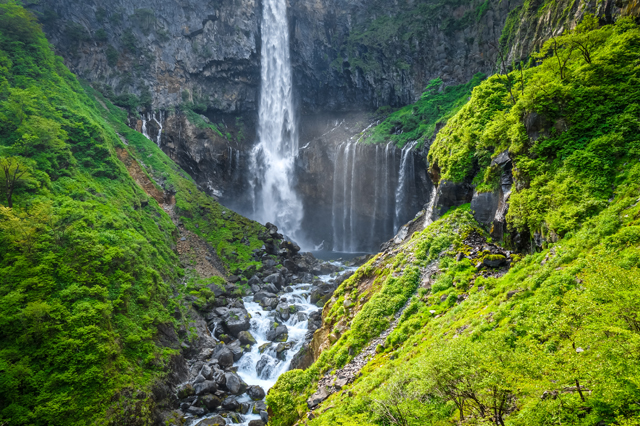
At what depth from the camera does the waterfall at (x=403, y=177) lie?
44531 mm

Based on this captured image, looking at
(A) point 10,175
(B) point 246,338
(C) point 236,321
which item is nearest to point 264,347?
(B) point 246,338

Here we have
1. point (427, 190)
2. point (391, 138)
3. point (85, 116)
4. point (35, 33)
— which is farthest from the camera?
point (391, 138)

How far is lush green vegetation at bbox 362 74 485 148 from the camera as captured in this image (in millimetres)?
45656

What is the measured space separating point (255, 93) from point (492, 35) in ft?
127

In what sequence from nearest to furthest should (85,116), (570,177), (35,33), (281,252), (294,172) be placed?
(570,177)
(85,116)
(35,33)
(281,252)
(294,172)

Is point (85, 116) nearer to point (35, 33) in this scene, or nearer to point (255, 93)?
point (35, 33)

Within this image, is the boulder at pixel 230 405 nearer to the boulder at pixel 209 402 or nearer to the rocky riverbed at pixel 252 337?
the rocky riverbed at pixel 252 337

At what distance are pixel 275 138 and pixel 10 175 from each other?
4203cm

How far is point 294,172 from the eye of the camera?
5766cm

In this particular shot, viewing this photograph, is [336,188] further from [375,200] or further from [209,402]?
[209,402]

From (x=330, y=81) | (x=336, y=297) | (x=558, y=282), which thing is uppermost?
(x=330, y=81)

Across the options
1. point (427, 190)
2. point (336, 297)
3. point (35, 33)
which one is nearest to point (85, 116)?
point (35, 33)

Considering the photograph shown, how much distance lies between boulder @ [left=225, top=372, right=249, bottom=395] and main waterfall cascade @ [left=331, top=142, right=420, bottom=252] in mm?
33092

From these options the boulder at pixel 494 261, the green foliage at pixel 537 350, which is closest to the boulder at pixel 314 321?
the green foliage at pixel 537 350
